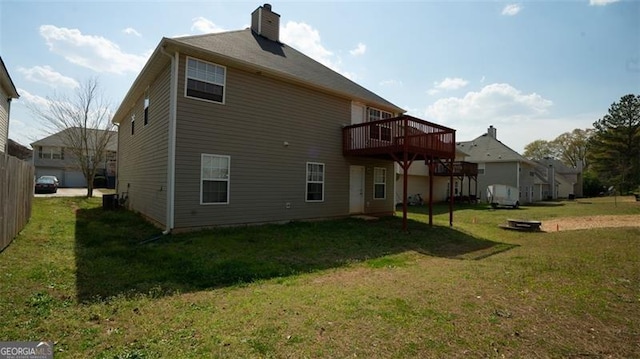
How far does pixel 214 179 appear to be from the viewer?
379 inches

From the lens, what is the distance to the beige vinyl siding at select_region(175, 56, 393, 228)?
9164 millimetres

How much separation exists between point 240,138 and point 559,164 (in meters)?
55.0

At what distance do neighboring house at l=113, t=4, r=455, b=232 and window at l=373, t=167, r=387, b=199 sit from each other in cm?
5

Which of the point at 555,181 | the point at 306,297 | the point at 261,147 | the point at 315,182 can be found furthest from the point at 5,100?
the point at 555,181

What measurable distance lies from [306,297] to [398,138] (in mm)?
8146

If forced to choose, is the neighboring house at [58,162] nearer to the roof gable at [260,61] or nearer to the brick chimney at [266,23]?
the roof gable at [260,61]

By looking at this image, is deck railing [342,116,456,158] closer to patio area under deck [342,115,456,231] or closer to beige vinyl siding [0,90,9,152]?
patio area under deck [342,115,456,231]

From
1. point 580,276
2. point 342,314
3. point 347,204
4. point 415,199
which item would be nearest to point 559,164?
point 415,199

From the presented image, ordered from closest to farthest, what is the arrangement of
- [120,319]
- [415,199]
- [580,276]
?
[120,319] < [580,276] < [415,199]

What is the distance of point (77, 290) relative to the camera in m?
4.70

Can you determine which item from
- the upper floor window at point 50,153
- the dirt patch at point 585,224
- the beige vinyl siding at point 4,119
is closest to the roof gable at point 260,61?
the beige vinyl siding at point 4,119

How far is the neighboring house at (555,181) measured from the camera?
3916 centimetres

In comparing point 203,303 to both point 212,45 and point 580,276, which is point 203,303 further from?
point 212,45

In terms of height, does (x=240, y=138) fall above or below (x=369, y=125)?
below
